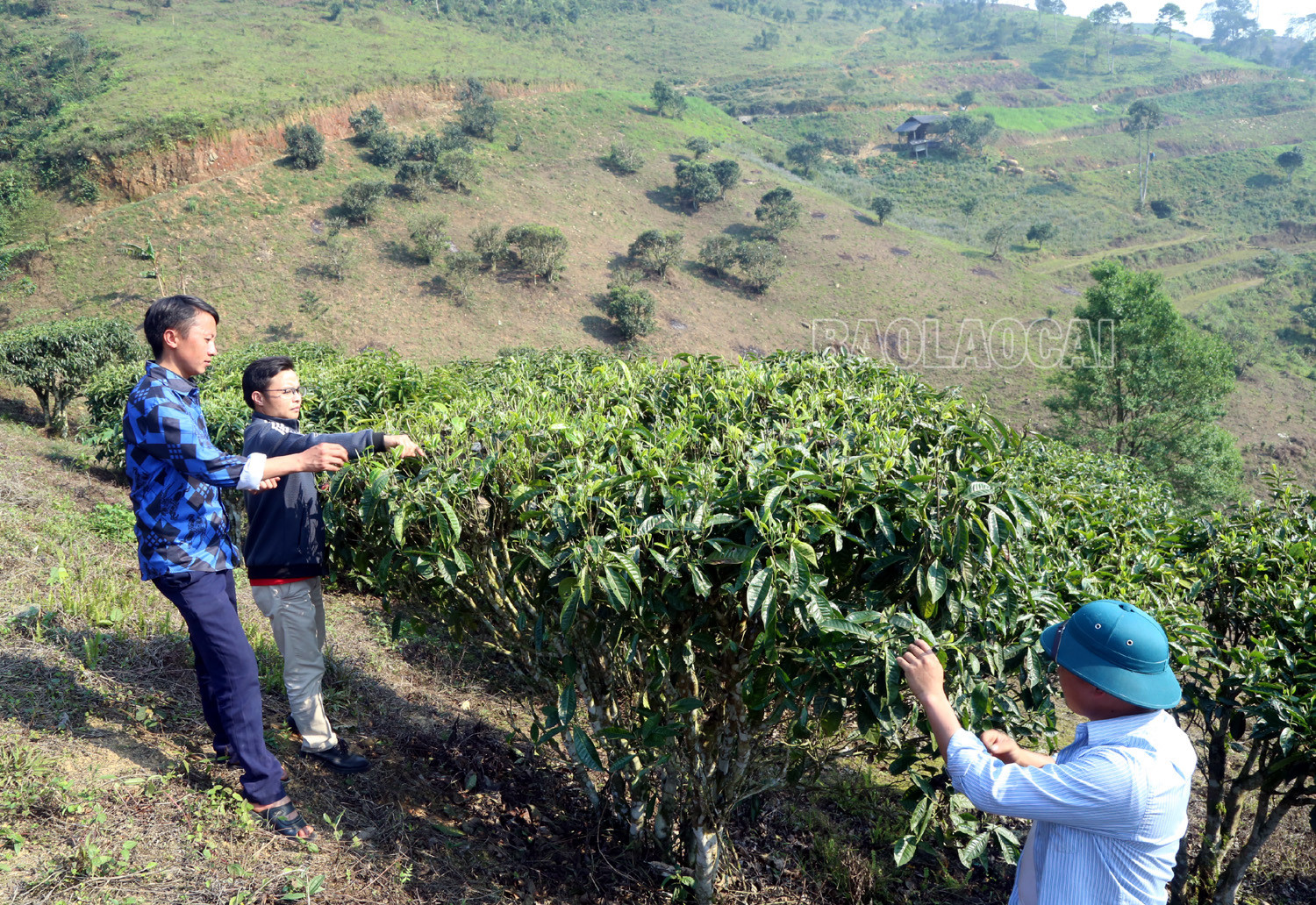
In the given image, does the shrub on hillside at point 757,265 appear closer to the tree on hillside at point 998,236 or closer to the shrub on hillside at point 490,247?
the shrub on hillside at point 490,247

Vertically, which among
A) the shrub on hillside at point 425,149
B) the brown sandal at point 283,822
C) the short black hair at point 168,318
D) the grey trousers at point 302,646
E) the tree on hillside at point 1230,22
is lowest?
the brown sandal at point 283,822

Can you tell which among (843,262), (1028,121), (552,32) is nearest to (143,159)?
(843,262)

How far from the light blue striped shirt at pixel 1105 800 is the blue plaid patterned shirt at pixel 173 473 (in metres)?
2.37

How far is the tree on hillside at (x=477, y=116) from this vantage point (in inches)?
1236

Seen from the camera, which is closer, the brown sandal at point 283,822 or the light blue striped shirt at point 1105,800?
the light blue striped shirt at point 1105,800

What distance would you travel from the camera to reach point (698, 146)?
35094 mm

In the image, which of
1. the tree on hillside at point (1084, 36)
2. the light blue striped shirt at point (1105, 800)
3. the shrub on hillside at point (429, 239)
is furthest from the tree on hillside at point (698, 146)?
the tree on hillside at point (1084, 36)

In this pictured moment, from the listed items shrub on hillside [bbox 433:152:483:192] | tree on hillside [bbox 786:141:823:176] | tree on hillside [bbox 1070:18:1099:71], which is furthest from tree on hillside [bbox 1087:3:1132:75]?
shrub on hillside [bbox 433:152:483:192]

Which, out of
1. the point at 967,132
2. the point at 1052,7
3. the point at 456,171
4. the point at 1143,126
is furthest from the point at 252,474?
the point at 1052,7

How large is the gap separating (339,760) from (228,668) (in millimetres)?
783

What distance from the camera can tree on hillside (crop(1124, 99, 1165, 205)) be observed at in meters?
51.9

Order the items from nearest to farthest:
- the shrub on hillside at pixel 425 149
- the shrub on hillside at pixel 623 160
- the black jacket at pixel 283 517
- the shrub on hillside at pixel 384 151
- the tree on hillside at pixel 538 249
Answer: the black jacket at pixel 283 517
the tree on hillside at pixel 538 249
the shrub on hillside at pixel 384 151
the shrub on hillside at pixel 425 149
the shrub on hillside at pixel 623 160

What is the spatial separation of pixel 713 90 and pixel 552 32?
1300cm

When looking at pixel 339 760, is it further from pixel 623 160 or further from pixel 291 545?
pixel 623 160
